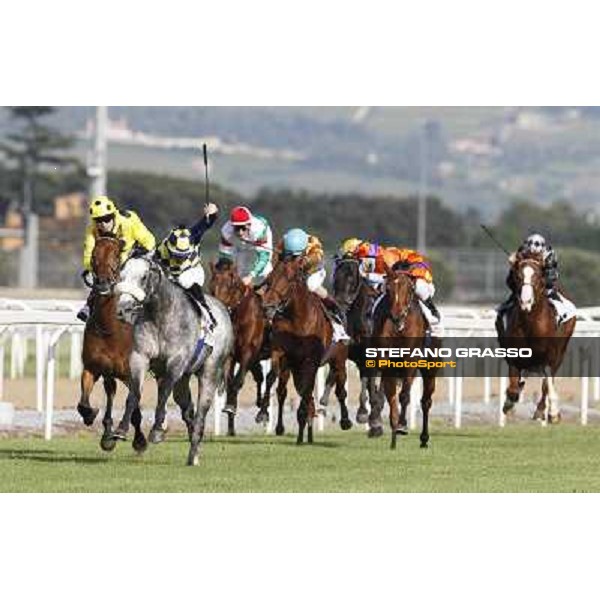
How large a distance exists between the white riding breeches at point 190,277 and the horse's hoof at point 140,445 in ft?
3.27

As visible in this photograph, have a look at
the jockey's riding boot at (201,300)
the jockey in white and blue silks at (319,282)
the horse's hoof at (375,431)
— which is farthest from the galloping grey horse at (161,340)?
the horse's hoof at (375,431)

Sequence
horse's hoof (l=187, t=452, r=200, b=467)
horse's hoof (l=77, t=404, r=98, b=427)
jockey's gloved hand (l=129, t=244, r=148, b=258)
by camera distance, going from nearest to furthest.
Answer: jockey's gloved hand (l=129, t=244, r=148, b=258), horse's hoof (l=187, t=452, r=200, b=467), horse's hoof (l=77, t=404, r=98, b=427)

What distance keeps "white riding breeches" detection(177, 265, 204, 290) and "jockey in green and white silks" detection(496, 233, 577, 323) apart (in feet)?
10.7

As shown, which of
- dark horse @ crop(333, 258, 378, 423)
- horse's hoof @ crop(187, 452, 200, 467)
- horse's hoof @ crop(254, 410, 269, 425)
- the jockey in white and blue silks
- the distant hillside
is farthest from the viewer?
the distant hillside

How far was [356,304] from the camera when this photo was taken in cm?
1692

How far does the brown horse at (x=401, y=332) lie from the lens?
15258mm

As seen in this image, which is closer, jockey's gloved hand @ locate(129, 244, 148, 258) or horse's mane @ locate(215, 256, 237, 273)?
jockey's gloved hand @ locate(129, 244, 148, 258)

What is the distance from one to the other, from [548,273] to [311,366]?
2078 millimetres

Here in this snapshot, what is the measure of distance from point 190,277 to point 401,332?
7.24ft

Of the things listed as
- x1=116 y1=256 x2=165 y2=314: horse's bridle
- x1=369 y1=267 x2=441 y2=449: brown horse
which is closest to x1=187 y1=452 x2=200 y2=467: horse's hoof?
x1=116 y1=256 x2=165 y2=314: horse's bridle

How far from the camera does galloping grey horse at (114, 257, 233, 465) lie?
520 inches

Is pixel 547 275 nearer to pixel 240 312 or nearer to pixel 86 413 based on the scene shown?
pixel 240 312

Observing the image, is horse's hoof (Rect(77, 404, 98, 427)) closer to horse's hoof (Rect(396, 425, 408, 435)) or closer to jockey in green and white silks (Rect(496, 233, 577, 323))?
horse's hoof (Rect(396, 425, 408, 435))

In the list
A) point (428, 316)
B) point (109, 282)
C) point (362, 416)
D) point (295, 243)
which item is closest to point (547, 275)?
point (428, 316)
